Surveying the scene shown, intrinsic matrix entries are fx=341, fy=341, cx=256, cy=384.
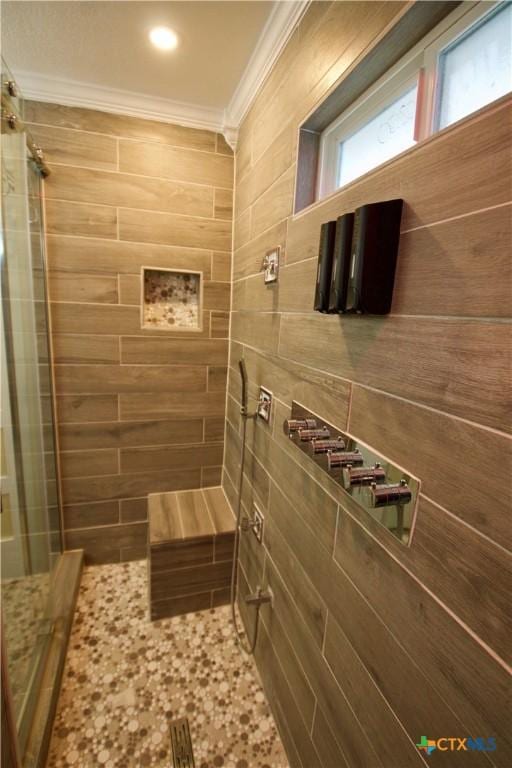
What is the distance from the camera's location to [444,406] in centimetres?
57

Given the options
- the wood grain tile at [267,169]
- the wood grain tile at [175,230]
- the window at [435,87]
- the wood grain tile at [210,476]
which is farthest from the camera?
the wood grain tile at [210,476]

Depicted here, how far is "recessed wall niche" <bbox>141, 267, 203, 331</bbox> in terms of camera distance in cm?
189

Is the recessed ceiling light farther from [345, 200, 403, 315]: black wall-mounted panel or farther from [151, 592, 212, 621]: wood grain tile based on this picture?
[151, 592, 212, 621]: wood grain tile

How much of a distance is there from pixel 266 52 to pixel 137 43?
504 mm

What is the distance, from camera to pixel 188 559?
5.60ft

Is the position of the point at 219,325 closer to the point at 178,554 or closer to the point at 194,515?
the point at 194,515

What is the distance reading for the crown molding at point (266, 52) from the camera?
1.10 metres

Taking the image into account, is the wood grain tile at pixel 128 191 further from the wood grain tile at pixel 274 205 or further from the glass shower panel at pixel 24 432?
the wood grain tile at pixel 274 205

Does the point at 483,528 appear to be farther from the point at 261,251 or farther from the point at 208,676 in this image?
the point at 208,676

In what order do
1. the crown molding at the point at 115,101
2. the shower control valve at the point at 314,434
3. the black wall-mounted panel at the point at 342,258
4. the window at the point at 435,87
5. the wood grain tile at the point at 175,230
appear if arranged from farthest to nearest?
the wood grain tile at the point at 175,230 → the crown molding at the point at 115,101 → the shower control valve at the point at 314,434 → the black wall-mounted panel at the point at 342,258 → the window at the point at 435,87

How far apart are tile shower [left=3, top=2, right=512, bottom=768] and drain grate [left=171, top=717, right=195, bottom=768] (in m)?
0.03

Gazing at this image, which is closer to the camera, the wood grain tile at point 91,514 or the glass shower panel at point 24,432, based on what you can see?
the glass shower panel at point 24,432

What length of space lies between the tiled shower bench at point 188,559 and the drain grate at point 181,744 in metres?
0.48

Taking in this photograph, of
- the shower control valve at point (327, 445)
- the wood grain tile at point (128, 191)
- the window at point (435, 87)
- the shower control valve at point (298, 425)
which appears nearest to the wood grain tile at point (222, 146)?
the wood grain tile at point (128, 191)
